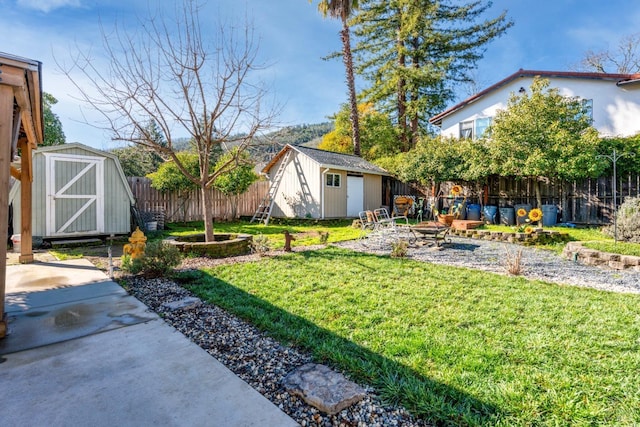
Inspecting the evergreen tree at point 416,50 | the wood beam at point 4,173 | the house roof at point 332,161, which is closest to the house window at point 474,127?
the evergreen tree at point 416,50

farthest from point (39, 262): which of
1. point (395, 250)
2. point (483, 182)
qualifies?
point (483, 182)

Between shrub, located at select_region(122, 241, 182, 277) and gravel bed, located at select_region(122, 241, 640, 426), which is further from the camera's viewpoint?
shrub, located at select_region(122, 241, 182, 277)

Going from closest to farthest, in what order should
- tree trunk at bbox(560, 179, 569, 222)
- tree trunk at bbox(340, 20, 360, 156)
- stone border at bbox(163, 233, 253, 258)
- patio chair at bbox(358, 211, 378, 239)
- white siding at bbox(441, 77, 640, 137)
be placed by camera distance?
stone border at bbox(163, 233, 253, 258) → patio chair at bbox(358, 211, 378, 239) → tree trunk at bbox(560, 179, 569, 222) → white siding at bbox(441, 77, 640, 137) → tree trunk at bbox(340, 20, 360, 156)

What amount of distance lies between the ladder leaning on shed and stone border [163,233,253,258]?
804 centimetres

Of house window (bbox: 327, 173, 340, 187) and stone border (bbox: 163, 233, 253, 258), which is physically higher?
house window (bbox: 327, 173, 340, 187)

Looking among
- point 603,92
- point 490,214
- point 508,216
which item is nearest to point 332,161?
point 490,214

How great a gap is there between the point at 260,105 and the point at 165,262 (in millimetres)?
3919

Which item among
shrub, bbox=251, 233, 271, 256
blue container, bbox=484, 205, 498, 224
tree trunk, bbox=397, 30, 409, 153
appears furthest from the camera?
tree trunk, bbox=397, 30, 409, 153

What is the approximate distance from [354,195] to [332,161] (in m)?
2.23

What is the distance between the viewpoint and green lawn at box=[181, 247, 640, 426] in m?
2.04

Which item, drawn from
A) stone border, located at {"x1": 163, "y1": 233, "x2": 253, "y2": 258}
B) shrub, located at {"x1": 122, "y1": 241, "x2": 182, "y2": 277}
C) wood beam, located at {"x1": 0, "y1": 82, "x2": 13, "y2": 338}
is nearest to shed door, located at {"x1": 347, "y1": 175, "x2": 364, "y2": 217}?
stone border, located at {"x1": 163, "y1": 233, "x2": 253, "y2": 258}

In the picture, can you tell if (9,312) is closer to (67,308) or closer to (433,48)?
(67,308)

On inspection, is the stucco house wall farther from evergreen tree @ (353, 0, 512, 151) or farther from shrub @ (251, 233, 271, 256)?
shrub @ (251, 233, 271, 256)

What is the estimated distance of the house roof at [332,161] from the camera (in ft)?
47.0
